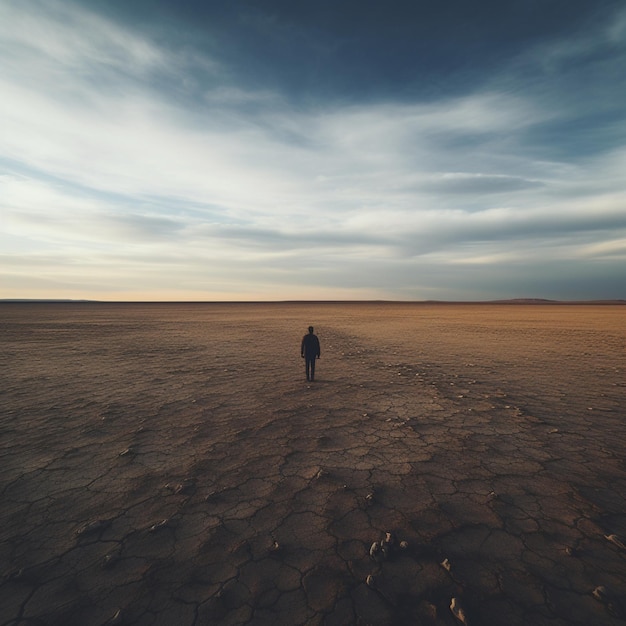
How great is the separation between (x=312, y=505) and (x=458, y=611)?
6.21 feet

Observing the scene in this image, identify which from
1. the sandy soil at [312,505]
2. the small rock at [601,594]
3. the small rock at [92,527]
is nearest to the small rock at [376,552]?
the sandy soil at [312,505]

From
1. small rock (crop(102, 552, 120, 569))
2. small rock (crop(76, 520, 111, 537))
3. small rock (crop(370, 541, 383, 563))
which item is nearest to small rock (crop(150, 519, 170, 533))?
small rock (crop(102, 552, 120, 569))

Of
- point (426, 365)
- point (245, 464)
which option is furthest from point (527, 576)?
point (426, 365)

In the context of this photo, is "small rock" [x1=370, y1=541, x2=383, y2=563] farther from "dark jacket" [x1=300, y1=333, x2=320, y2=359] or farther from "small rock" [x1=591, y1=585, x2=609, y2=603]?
"dark jacket" [x1=300, y1=333, x2=320, y2=359]

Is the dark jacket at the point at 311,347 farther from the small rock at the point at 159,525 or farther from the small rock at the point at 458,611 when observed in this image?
the small rock at the point at 458,611

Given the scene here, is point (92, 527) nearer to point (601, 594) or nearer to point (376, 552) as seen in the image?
point (376, 552)

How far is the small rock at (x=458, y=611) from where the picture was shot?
8.81 feet

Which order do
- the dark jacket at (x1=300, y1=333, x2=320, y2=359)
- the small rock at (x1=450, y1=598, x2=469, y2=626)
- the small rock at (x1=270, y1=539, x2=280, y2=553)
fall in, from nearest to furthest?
the small rock at (x1=450, y1=598, x2=469, y2=626)
the small rock at (x1=270, y1=539, x2=280, y2=553)
the dark jacket at (x1=300, y1=333, x2=320, y2=359)

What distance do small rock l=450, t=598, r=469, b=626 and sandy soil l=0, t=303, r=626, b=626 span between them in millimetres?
54

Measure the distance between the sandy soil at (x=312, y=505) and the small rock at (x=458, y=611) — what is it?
0.18ft

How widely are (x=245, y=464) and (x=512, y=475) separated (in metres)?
3.94

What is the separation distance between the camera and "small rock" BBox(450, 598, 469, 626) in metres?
2.69

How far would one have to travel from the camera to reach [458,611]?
2750 millimetres

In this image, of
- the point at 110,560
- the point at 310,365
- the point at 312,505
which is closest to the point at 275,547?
the point at 312,505
